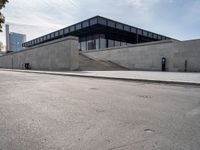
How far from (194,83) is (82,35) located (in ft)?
119

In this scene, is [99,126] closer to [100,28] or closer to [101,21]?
[101,21]

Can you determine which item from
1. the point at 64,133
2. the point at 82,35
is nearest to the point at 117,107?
the point at 64,133

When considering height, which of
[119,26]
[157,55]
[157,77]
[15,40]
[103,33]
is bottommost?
[157,77]

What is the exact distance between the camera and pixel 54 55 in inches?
1048

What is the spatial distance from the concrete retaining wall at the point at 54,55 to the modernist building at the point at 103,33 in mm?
10759

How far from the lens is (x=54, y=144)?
290 cm

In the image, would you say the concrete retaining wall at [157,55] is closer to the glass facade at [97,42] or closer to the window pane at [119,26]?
the glass facade at [97,42]

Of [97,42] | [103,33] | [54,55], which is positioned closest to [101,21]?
[103,33]

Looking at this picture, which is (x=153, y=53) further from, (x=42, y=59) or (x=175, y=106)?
(x=175, y=106)

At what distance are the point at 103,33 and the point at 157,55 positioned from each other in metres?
18.0

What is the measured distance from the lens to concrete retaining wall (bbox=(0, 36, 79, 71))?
2359 centimetres

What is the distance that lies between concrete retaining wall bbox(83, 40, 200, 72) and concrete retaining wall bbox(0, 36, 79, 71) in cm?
879

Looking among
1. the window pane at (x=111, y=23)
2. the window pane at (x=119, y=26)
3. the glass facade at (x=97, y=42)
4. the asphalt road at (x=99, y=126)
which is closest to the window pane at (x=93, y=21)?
the window pane at (x=111, y=23)

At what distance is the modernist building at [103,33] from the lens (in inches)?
1405
